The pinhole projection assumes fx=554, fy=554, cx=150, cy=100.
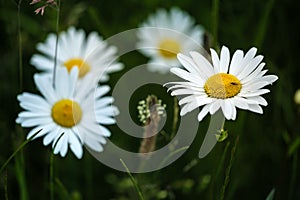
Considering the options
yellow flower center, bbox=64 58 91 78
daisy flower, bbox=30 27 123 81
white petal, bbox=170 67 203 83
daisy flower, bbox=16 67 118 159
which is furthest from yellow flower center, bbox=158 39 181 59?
white petal, bbox=170 67 203 83

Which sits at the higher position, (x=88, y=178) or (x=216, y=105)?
(x=216, y=105)

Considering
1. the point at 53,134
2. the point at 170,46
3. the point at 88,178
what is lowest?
the point at 88,178

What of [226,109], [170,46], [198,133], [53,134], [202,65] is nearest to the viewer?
[226,109]

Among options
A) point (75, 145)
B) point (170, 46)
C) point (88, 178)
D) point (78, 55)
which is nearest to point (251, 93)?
point (75, 145)

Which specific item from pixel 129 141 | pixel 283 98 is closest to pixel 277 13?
pixel 283 98

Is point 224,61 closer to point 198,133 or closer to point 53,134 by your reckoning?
point 53,134

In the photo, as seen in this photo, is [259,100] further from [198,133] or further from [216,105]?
[198,133]

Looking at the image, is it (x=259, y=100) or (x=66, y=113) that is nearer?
(x=259, y=100)

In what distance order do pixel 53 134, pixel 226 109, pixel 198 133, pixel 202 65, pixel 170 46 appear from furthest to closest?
pixel 170 46 < pixel 198 133 < pixel 53 134 < pixel 202 65 < pixel 226 109

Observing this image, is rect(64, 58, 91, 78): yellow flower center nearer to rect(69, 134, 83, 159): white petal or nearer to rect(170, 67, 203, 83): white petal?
rect(69, 134, 83, 159): white petal
